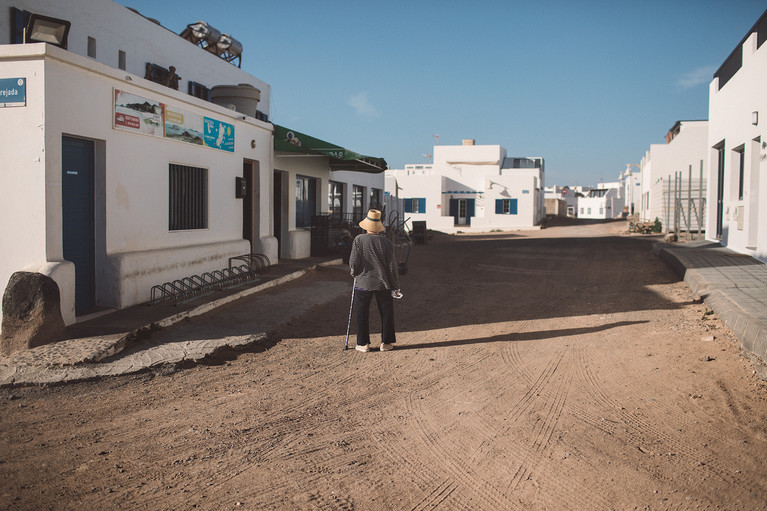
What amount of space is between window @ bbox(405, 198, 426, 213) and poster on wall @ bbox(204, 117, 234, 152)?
31824 mm

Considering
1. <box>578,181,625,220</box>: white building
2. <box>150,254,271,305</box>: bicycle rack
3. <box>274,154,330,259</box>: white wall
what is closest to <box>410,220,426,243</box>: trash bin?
<box>274,154,330,259</box>: white wall

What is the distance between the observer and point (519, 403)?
5074 mm

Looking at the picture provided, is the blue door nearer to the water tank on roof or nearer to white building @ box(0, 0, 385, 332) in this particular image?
white building @ box(0, 0, 385, 332)

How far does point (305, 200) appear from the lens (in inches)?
675

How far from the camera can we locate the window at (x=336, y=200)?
63.1 feet

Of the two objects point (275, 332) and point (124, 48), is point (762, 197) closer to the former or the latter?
point (275, 332)

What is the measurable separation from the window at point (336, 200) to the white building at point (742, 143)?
11022 mm

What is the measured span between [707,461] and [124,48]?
15897mm

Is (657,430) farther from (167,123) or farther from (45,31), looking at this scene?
(167,123)

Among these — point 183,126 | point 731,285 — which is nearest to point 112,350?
point 183,126

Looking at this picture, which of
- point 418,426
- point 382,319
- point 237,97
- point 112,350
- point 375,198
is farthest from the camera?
point 375,198

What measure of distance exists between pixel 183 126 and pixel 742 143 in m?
12.7

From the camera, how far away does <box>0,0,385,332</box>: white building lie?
286 inches

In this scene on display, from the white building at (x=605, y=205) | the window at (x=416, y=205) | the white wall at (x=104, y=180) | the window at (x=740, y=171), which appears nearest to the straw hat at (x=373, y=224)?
the white wall at (x=104, y=180)
